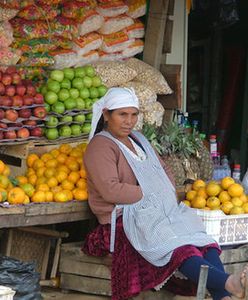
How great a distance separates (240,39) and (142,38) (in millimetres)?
2509

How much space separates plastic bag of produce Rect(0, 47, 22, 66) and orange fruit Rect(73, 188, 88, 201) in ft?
3.36

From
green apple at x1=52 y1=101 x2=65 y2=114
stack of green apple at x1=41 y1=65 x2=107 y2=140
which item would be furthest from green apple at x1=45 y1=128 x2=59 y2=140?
green apple at x1=52 y1=101 x2=65 y2=114

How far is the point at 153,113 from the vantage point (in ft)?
22.7

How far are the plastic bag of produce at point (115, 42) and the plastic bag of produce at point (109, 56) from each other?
3 cm

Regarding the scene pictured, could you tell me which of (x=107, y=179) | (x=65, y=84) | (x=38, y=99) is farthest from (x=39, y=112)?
(x=107, y=179)

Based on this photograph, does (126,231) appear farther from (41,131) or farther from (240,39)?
(240,39)

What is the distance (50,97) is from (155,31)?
1342 millimetres

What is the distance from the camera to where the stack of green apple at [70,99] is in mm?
6293

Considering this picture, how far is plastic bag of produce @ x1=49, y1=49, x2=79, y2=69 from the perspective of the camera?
256 inches

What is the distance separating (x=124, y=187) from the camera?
5504 millimetres

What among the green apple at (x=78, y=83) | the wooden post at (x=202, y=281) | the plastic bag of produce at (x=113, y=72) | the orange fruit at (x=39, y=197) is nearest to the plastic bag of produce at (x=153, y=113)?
the plastic bag of produce at (x=113, y=72)

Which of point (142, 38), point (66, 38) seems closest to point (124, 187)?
point (66, 38)

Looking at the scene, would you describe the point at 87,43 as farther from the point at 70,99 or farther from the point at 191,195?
the point at 191,195

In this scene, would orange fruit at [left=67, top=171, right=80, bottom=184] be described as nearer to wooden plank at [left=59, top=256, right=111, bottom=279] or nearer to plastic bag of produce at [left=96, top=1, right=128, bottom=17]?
wooden plank at [left=59, top=256, right=111, bottom=279]
